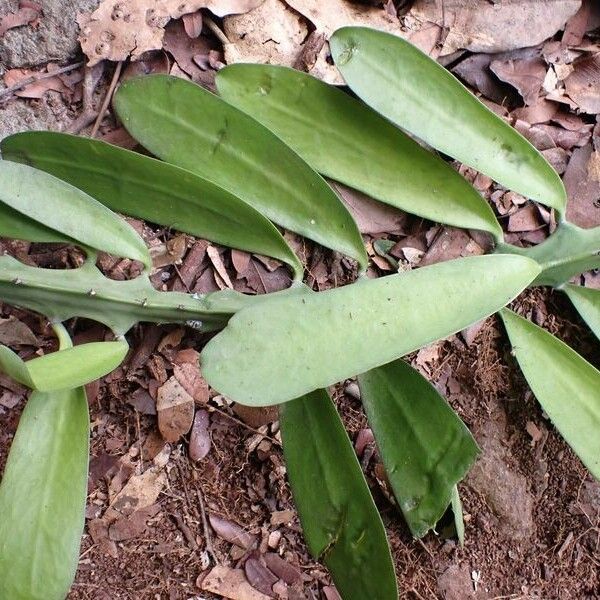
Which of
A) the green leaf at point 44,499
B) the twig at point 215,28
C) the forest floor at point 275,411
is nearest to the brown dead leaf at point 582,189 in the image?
the forest floor at point 275,411

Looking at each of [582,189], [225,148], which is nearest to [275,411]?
[225,148]

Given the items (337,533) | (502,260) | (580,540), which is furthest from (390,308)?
(580,540)

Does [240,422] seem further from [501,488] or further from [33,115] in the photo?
[33,115]

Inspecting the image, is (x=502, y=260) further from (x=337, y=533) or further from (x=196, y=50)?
(x=196, y=50)

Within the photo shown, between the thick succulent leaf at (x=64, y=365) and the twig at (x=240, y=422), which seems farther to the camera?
the twig at (x=240, y=422)

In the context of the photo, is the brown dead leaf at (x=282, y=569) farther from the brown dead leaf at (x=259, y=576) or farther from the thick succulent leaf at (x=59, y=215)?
the thick succulent leaf at (x=59, y=215)

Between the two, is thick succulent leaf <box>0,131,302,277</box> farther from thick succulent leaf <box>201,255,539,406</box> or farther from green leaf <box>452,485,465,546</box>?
green leaf <box>452,485,465,546</box>
